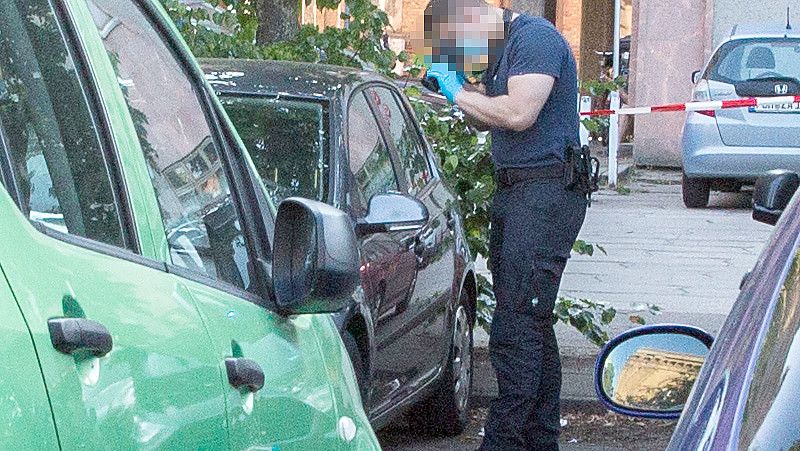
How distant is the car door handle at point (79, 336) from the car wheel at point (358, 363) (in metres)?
3.21

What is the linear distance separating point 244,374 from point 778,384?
1.02 m

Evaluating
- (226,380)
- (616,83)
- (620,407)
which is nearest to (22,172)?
(226,380)

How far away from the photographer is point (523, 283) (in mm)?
5953

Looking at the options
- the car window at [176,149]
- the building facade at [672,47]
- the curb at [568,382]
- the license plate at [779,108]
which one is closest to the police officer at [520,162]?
the curb at [568,382]

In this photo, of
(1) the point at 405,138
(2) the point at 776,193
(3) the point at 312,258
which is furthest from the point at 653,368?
(1) the point at 405,138

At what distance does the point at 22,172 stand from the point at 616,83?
23.8 feet

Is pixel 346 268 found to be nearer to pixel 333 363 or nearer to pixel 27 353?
pixel 333 363

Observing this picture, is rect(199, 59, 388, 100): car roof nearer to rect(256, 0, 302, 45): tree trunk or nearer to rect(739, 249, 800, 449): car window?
rect(256, 0, 302, 45): tree trunk

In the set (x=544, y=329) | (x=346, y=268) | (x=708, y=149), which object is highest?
(x=346, y=268)

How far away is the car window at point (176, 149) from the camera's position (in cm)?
276

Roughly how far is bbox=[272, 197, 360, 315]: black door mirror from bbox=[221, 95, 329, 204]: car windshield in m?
2.72

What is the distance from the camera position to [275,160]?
235 inches

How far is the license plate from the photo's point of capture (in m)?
15.1

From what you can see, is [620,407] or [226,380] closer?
[226,380]
